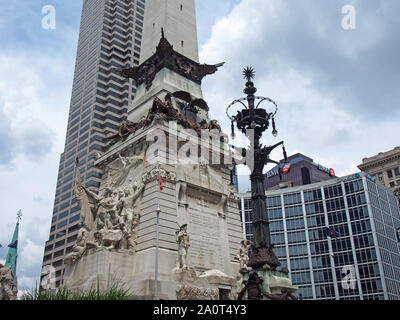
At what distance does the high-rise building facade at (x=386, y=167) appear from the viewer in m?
110

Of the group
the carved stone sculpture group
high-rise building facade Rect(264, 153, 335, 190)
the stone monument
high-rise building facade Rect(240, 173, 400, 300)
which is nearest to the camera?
the stone monument

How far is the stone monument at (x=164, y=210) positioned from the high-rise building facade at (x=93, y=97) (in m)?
53.0

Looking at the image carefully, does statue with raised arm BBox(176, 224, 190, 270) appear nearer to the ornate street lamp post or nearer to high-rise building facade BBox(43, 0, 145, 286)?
the ornate street lamp post

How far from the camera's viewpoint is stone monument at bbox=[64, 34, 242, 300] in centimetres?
2523

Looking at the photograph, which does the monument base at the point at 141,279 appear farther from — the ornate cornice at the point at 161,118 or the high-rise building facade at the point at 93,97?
the high-rise building facade at the point at 93,97

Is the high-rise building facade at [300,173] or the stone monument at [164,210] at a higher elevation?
the high-rise building facade at [300,173]

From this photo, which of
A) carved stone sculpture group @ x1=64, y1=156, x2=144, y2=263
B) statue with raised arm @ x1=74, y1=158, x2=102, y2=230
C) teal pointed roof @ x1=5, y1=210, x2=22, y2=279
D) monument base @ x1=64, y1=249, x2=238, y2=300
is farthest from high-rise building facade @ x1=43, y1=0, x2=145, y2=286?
monument base @ x1=64, y1=249, x2=238, y2=300

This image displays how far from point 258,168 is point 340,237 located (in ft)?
216

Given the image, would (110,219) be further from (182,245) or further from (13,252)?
(13,252)

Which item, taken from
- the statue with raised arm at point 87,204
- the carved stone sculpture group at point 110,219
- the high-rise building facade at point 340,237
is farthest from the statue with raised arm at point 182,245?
the high-rise building facade at point 340,237

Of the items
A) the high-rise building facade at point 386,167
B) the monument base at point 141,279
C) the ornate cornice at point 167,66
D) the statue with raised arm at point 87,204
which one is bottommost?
the monument base at point 141,279

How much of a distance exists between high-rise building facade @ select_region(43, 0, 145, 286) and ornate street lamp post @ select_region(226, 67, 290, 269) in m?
64.5

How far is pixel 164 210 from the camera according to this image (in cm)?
2712

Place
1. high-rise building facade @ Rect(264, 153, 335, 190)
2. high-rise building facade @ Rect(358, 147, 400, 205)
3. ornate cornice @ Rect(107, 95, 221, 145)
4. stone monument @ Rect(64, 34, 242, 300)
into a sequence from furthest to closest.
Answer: high-rise building facade @ Rect(264, 153, 335, 190), high-rise building facade @ Rect(358, 147, 400, 205), ornate cornice @ Rect(107, 95, 221, 145), stone monument @ Rect(64, 34, 242, 300)
